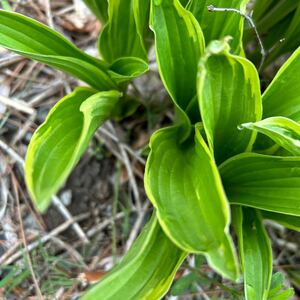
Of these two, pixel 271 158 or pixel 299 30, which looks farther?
pixel 299 30

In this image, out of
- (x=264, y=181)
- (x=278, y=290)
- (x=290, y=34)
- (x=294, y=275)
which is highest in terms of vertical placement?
(x=290, y=34)

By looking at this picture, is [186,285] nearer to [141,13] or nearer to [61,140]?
[61,140]

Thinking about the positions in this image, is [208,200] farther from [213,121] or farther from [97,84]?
[97,84]

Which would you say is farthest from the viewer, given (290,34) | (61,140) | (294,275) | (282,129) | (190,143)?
(294,275)

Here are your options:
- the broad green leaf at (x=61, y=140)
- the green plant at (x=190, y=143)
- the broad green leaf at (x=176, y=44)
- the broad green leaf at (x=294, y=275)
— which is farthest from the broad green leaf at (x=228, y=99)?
the broad green leaf at (x=294, y=275)

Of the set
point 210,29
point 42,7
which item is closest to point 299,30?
point 210,29

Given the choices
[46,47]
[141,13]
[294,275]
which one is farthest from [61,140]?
[294,275]

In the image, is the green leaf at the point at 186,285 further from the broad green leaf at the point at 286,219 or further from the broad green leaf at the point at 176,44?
the broad green leaf at the point at 176,44
